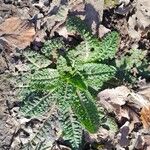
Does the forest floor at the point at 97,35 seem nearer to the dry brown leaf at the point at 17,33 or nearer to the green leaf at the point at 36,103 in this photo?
the dry brown leaf at the point at 17,33

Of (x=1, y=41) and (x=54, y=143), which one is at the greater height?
(x=1, y=41)

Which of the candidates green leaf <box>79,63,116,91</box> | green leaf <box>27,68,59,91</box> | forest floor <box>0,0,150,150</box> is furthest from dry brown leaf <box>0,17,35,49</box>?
green leaf <box>79,63,116,91</box>

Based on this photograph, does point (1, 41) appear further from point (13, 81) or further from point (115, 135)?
point (115, 135)

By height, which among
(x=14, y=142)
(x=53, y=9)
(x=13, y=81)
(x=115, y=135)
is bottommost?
(x=14, y=142)

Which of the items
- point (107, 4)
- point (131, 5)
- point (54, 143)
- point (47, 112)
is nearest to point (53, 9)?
point (107, 4)

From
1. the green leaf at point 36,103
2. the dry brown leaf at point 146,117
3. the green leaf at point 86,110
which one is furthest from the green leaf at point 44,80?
the dry brown leaf at point 146,117

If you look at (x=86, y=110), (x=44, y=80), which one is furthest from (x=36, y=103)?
(x=86, y=110)

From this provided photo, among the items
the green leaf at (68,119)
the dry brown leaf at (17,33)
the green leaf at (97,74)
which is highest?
the dry brown leaf at (17,33)
